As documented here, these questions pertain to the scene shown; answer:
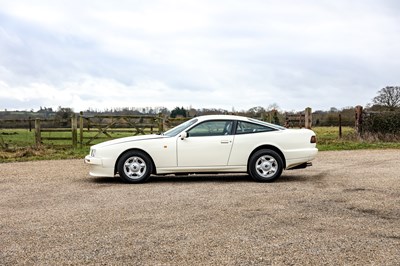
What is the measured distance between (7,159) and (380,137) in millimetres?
15752

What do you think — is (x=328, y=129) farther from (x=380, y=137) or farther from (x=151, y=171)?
(x=151, y=171)

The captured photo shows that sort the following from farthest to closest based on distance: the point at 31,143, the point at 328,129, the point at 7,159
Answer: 1. the point at 328,129
2. the point at 31,143
3. the point at 7,159

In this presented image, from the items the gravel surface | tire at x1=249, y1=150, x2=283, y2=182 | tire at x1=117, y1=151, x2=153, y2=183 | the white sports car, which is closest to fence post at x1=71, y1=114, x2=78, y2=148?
the gravel surface

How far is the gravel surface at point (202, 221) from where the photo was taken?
4266 mm

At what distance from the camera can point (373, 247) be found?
14.7 ft

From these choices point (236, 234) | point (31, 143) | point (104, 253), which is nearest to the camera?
point (104, 253)

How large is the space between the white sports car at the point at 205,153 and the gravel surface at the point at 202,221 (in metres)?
0.33

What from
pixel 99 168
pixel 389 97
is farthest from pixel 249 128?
pixel 389 97

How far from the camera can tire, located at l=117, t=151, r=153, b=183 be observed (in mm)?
8828

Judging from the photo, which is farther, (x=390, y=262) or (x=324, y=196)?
(x=324, y=196)

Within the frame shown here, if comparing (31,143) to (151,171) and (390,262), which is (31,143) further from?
(390,262)

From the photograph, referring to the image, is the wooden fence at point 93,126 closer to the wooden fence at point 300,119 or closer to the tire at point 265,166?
the wooden fence at point 300,119

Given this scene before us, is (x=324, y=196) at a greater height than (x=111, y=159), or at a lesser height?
lesser

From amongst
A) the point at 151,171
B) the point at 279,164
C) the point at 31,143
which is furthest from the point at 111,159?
the point at 31,143
